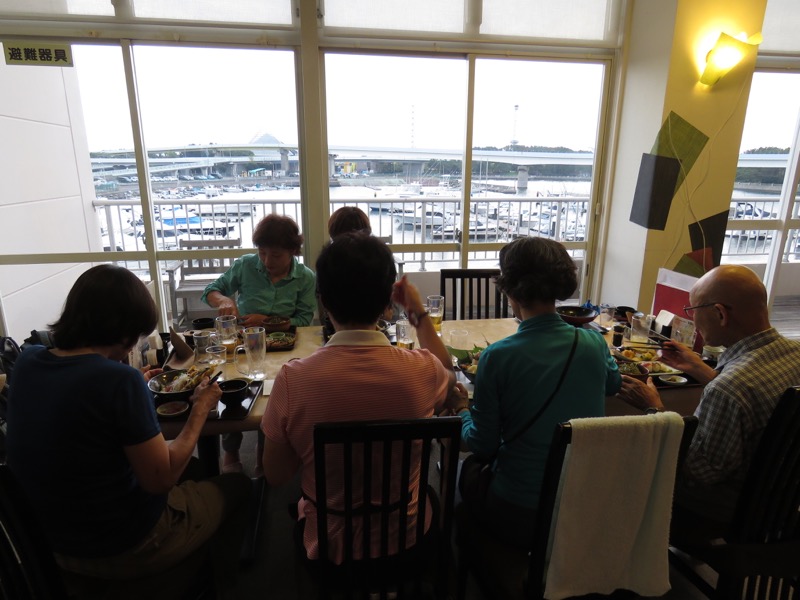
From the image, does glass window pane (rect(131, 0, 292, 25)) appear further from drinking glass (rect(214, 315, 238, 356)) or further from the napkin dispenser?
the napkin dispenser

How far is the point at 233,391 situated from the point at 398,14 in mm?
2862

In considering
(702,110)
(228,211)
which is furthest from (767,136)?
(228,211)

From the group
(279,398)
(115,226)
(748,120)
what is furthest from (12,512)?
(748,120)

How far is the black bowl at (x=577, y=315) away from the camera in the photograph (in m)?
1.96

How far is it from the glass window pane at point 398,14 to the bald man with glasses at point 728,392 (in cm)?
264

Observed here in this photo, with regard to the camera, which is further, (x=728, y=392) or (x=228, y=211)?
(x=228, y=211)

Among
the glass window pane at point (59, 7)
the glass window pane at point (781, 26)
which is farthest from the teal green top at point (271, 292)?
the glass window pane at point (781, 26)

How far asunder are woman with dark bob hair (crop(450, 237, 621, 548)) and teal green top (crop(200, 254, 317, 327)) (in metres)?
1.35

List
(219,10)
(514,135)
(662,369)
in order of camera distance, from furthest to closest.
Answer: (514,135) < (219,10) < (662,369)

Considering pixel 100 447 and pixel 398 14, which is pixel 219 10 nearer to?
pixel 398 14

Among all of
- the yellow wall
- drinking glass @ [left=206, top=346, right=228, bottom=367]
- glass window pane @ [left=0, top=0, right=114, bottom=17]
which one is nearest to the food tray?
drinking glass @ [left=206, top=346, right=228, bottom=367]

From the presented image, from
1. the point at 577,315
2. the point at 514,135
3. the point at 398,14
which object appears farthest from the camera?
the point at 514,135

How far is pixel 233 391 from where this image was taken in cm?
149

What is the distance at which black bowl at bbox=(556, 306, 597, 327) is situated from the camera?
1.96 m
